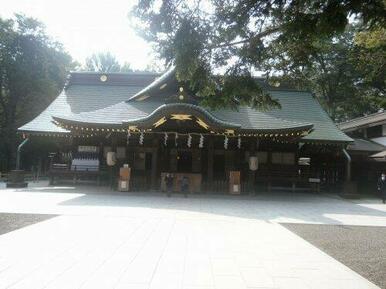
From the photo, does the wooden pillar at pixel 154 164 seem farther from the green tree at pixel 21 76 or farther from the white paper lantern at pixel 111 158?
the green tree at pixel 21 76

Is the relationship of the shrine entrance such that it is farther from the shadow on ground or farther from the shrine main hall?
the shadow on ground

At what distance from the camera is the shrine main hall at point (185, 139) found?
60.5 ft

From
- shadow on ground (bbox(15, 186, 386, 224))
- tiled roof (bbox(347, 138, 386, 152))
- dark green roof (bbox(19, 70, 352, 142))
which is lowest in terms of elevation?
shadow on ground (bbox(15, 186, 386, 224))

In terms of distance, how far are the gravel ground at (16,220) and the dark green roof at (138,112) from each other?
25.6ft

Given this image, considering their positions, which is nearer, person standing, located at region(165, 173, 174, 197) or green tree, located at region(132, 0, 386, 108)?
green tree, located at region(132, 0, 386, 108)

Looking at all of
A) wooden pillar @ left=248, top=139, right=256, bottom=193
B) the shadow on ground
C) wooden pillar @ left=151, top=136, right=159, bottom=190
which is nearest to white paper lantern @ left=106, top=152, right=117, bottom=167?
the shadow on ground

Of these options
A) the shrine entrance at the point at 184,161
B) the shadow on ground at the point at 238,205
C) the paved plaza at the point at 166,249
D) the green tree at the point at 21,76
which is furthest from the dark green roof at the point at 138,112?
the green tree at the point at 21,76

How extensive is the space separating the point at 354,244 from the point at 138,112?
14.2 metres

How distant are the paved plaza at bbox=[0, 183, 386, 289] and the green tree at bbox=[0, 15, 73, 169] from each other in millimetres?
23669

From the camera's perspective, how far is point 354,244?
347 inches

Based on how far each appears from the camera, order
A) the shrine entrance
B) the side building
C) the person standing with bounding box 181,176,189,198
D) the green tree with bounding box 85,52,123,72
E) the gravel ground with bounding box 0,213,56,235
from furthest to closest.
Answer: the green tree with bounding box 85,52,123,72 → the side building → the shrine entrance → the person standing with bounding box 181,176,189,198 → the gravel ground with bounding box 0,213,56,235

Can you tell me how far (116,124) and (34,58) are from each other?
22.0 meters

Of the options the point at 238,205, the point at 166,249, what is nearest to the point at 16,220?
the point at 166,249

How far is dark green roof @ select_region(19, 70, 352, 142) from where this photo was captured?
749 inches
